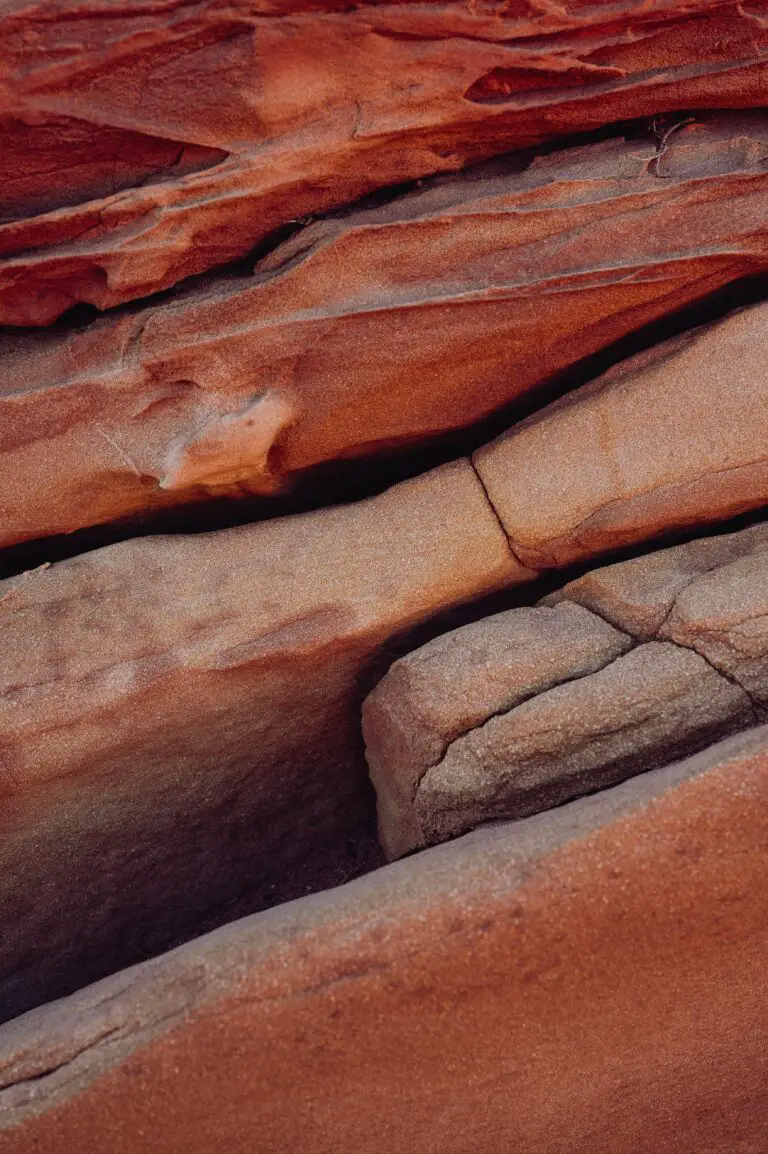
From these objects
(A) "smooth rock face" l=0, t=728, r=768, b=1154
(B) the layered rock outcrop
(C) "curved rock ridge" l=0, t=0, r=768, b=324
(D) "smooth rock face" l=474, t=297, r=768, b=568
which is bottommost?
(A) "smooth rock face" l=0, t=728, r=768, b=1154

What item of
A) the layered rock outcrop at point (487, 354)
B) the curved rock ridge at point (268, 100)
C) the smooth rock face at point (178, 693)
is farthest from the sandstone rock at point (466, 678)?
the curved rock ridge at point (268, 100)

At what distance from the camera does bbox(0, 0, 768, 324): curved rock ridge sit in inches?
70.5

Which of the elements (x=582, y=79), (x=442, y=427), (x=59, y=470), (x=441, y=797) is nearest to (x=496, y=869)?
(x=441, y=797)

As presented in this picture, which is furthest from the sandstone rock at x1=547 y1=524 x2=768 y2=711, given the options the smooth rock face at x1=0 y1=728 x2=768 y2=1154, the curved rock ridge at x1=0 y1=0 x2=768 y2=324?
the curved rock ridge at x1=0 y1=0 x2=768 y2=324

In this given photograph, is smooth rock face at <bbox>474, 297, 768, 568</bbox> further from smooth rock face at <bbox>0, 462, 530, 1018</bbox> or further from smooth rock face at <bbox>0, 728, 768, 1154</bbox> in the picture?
smooth rock face at <bbox>0, 728, 768, 1154</bbox>

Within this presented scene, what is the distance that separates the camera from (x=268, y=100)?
1.87 meters

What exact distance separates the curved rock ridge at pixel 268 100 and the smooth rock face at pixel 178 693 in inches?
28.4

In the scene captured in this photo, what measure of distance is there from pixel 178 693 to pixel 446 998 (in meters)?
0.98

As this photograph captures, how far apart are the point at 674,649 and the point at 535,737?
378mm

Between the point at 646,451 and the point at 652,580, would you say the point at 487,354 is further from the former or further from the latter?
the point at 652,580

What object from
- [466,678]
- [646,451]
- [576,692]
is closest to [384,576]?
[466,678]

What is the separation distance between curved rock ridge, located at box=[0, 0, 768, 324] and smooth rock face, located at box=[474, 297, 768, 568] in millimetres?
428

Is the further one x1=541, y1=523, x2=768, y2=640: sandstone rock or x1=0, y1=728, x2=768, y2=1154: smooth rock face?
x1=541, y1=523, x2=768, y2=640: sandstone rock

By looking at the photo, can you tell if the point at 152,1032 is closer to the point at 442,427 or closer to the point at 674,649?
the point at 674,649
